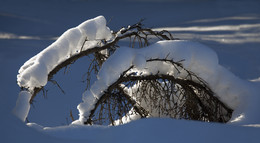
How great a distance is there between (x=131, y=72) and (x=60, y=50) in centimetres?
64

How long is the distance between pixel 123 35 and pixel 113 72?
20.8 inches

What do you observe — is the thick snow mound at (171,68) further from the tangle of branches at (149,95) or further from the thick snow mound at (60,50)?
the thick snow mound at (60,50)

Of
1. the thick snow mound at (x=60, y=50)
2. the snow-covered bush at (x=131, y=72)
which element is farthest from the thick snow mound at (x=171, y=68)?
the thick snow mound at (x=60, y=50)

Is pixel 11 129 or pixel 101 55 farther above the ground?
pixel 101 55

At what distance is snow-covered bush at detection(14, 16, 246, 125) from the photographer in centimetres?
252

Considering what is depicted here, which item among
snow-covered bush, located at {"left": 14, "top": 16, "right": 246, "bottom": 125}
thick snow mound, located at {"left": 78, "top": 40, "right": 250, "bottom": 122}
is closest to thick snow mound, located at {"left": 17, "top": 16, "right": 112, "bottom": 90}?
snow-covered bush, located at {"left": 14, "top": 16, "right": 246, "bottom": 125}

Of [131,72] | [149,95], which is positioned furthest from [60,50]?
[149,95]

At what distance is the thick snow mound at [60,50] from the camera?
233 cm

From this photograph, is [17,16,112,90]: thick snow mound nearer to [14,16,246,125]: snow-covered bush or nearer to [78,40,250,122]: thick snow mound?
[14,16,246,125]: snow-covered bush

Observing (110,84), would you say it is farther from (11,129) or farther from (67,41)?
(11,129)

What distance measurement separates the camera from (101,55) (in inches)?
123

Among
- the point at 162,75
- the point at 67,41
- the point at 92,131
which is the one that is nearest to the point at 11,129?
the point at 92,131

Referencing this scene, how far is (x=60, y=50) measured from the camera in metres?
2.54

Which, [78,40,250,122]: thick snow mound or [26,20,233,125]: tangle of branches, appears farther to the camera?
[26,20,233,125]: tangle of branches
